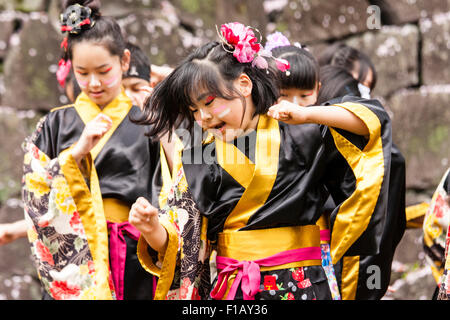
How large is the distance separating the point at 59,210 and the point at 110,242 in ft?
0.90

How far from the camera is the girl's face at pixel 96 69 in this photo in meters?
2.69

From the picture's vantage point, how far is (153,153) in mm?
2820

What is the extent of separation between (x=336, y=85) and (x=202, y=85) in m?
0.99

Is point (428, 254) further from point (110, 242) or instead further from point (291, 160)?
point (110, 242)

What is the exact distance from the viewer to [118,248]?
2.72m

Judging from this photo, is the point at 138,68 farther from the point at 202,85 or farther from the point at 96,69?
the point at 202,85

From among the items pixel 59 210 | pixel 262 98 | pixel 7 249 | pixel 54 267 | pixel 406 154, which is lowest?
pixel 7 249

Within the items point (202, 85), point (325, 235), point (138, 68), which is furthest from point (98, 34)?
point (325, 235)

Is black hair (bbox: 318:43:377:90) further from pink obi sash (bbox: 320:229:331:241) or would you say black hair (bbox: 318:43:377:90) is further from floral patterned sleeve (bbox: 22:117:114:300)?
floral patterned sleeve (bbox: 22:117:114:300)

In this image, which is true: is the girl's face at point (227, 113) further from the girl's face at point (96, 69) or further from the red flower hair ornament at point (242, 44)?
the girl's face at point (96, 69)

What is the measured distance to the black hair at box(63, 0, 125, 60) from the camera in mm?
2740

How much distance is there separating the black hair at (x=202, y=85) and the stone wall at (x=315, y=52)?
2049 millimetres

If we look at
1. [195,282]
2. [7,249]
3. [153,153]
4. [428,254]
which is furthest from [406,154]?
[7,249]

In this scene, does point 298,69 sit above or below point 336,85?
above
